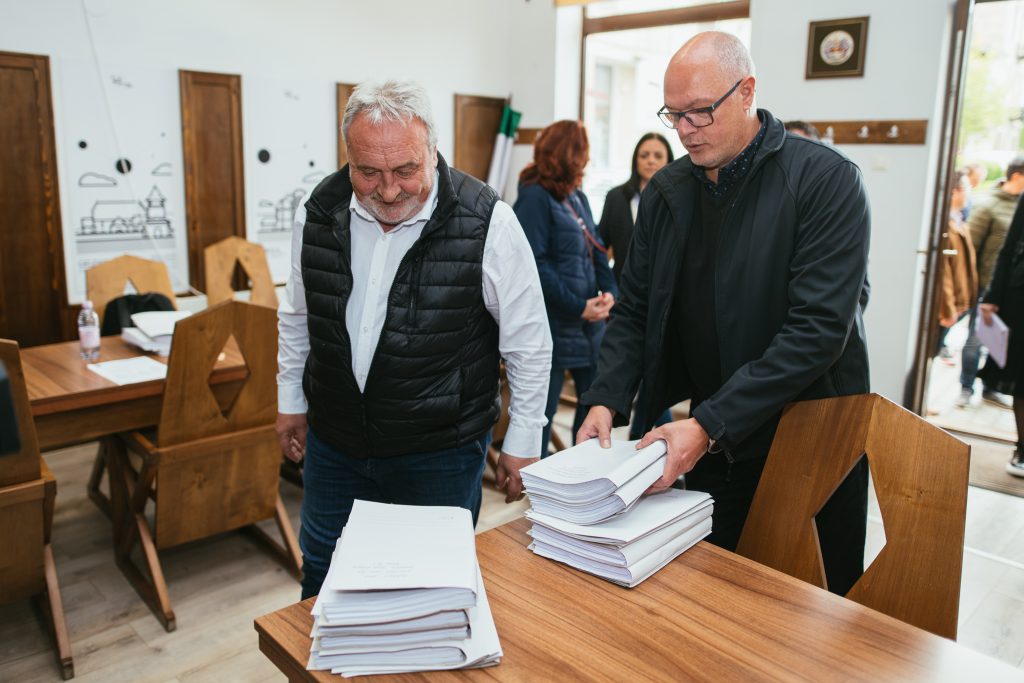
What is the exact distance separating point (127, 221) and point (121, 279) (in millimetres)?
825

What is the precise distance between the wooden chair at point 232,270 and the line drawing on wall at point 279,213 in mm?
601

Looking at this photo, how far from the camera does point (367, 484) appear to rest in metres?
1.76

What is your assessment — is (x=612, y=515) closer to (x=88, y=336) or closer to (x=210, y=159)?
(x=88, y=336)

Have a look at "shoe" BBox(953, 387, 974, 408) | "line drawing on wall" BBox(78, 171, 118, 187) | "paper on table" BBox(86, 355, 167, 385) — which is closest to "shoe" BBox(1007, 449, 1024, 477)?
"shoe" BBox(953, 387, 974, 408)

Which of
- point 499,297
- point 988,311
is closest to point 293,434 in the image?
point 499,297

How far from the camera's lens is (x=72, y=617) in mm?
Answer: 2561

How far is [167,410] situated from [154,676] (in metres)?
0.79

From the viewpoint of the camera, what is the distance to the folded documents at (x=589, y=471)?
49.9 inches

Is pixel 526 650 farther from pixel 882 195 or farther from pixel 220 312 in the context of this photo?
pixel 882 195

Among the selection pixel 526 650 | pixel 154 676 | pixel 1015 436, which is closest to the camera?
pixel 526 650

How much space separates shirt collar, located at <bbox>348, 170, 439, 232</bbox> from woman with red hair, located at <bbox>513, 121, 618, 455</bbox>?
137 cm

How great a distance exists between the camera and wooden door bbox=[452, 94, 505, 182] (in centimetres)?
586

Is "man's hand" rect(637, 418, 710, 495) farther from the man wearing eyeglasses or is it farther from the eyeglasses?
the eyeglasses

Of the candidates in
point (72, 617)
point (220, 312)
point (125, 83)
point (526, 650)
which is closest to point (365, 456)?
point (526, 650)
